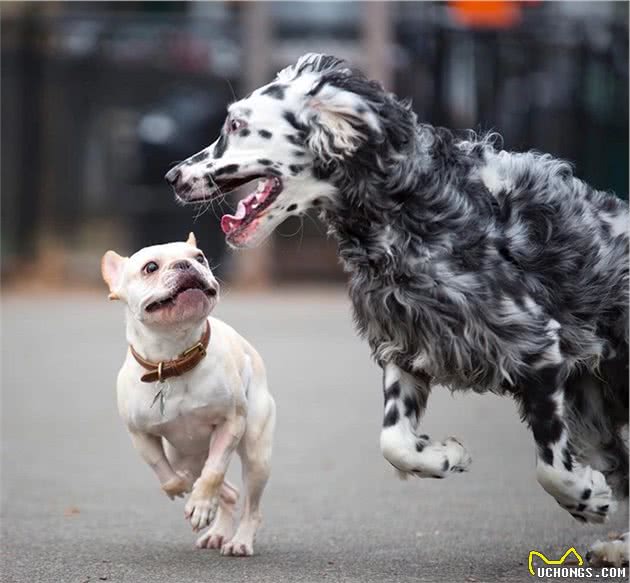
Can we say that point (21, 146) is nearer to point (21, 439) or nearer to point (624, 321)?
point (21, 439)

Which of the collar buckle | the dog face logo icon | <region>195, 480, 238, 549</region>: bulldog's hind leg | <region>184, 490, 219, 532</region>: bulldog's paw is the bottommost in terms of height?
<region>195, 480, 238, 549</region>: bulldog's hind leg

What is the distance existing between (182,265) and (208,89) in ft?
44.8

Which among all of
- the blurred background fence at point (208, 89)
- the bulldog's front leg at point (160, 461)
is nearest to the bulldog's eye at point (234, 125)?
the bulldog's front leg at point (160, 461)

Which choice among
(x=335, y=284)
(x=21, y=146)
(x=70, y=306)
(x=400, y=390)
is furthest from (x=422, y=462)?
(x=21, y=146)

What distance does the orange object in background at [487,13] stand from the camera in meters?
18.8

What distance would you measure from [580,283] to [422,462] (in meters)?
0.91

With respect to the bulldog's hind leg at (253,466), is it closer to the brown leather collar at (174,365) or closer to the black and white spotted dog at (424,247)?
the brown leather collar at (174,365)

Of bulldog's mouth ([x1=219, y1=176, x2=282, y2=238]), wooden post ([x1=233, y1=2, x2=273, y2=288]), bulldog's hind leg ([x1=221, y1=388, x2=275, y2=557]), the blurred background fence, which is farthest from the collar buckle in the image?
wooden post ([x1=233, y1=2, x2=273, y2=288])

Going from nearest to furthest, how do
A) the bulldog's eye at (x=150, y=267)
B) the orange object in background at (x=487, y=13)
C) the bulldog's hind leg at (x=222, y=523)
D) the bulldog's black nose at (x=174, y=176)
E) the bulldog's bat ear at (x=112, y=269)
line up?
the bulldog's black nose at (x=174, y=176) < the bulldog's eye at (x=150, y=267) < the bulldog's bat ear at (x=112, y=269) < the bulldog's hind leg at (x=222, y=523) < the orange object in background at (x=487, y=13)

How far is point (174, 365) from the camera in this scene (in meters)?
6.18

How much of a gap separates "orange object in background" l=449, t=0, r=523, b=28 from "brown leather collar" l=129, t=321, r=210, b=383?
13198 millimetres

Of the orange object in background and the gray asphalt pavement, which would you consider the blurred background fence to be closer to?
the orange object in background

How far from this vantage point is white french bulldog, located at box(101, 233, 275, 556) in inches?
241

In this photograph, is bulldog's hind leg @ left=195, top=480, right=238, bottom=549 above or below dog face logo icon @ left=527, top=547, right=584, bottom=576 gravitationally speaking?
below
